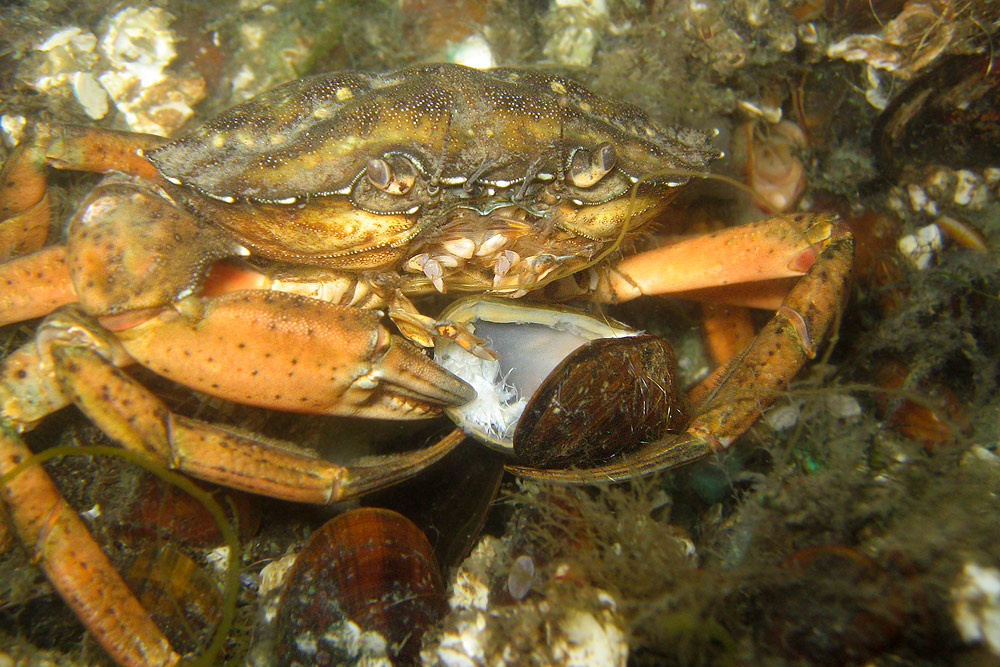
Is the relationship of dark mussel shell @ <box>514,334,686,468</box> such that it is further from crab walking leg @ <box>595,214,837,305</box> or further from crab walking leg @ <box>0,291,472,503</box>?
crab walking leg @ <box>595,214,837,305</box>

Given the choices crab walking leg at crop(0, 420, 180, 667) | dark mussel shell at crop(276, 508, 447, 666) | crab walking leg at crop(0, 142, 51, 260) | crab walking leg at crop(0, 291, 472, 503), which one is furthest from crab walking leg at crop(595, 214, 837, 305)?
crab walking leg at crop(0, 142, 51, 260)

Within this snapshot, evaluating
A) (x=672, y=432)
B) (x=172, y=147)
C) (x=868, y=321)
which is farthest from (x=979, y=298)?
(x=172, y=147)

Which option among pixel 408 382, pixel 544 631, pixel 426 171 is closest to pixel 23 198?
pixel 426 171

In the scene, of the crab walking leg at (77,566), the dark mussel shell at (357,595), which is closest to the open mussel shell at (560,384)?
the dark mussel shell at (357,595)

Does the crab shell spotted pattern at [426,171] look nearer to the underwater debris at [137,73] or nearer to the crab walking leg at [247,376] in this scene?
the crab walking leg at [247,376]

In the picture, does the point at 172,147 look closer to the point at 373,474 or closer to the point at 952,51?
the point at 373,474

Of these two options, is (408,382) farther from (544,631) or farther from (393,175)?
(544,631)
